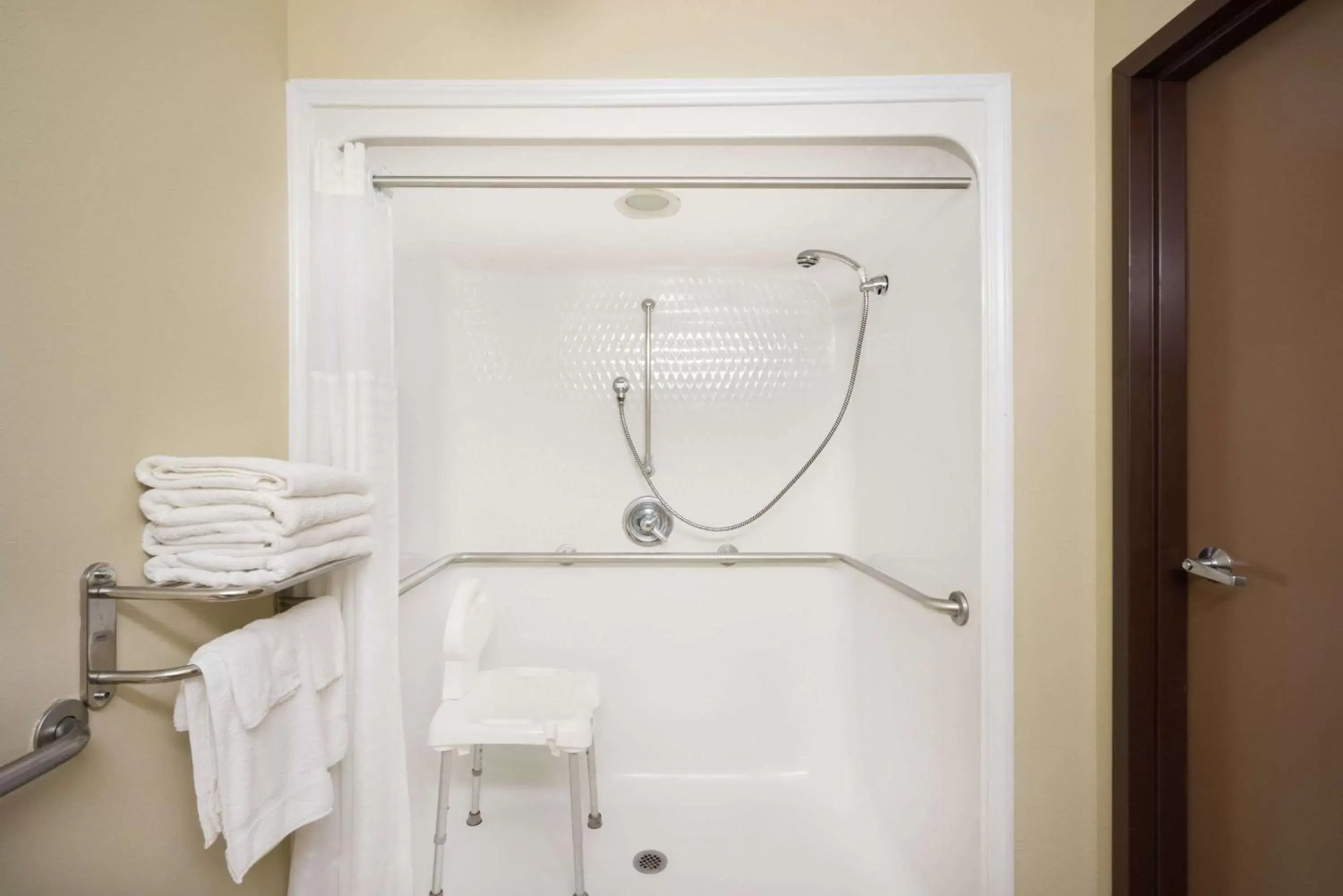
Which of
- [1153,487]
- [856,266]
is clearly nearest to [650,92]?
[856,266]

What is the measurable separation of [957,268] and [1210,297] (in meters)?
0.42

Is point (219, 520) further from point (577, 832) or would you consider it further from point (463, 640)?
point (577, 832)

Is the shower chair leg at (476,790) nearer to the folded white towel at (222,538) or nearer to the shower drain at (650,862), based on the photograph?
the shower drain at (650,862)

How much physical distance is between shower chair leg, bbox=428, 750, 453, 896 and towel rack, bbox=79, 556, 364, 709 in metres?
0.80

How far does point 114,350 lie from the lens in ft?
2.33

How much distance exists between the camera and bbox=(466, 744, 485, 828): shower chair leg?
65.0 inches

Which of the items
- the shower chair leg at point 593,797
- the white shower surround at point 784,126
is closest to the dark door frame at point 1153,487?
the white shower surround at point 784,126

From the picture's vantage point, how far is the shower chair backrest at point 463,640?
142cm

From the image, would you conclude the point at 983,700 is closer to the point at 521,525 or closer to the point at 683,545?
the point at 683,545

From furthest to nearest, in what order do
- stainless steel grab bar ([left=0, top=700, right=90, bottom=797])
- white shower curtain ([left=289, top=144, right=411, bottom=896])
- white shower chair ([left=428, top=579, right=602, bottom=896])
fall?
white shower chair ([left=428, top=579, right=602, bottom=896]) → white shower curtain ([left=289, top=144, right=411, bottom=896]) → stainless steel grab bar ([left=0, top=700, right=90, bottom=797])

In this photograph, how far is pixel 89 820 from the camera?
681 mm

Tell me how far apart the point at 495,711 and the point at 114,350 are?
1.08 m

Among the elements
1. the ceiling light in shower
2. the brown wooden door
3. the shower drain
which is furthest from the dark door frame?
the shower drain

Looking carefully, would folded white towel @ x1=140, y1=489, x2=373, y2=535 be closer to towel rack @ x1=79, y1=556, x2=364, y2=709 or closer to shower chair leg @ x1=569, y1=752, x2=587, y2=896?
towel rack @ x1=79, y1=556, x2=364, y2=709
